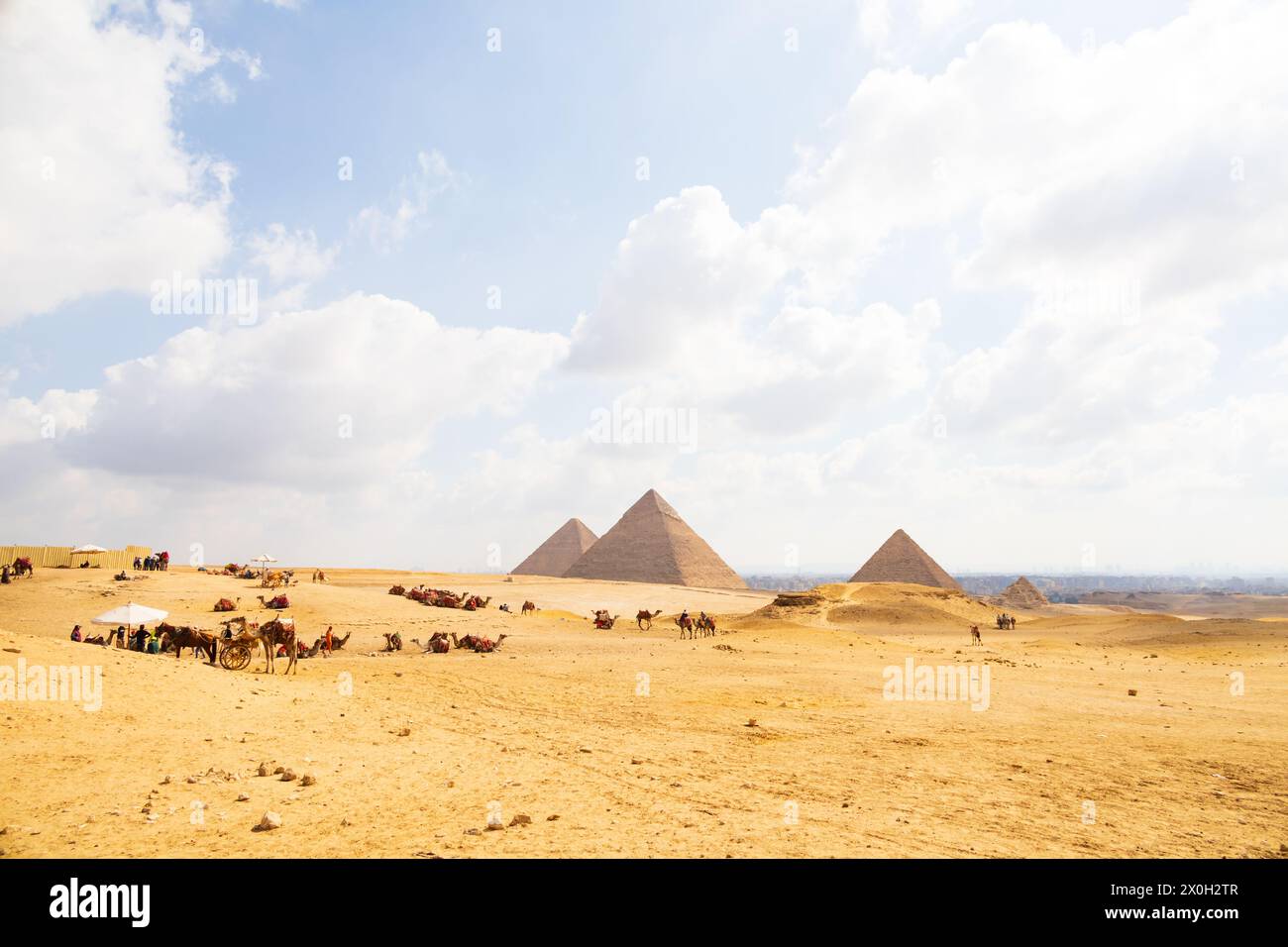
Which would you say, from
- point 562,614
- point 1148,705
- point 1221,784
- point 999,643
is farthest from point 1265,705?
point 562,614

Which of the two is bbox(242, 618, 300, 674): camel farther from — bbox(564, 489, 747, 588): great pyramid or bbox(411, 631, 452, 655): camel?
bbox(564, 489, 747, 588): great pyramid

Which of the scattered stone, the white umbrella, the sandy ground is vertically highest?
the white umbrella

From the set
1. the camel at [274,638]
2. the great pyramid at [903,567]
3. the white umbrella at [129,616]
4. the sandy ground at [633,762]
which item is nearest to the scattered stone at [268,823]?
the sandy ground at [633,762]

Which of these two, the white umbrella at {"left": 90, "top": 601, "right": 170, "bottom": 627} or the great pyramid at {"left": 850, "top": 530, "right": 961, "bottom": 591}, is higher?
the white umbrella at {"left": 90, "top": 601, "right": 170, "bottom": 627}

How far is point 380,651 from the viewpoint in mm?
25672

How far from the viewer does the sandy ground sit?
7.04m

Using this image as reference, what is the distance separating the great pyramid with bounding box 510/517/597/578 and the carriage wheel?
352ft

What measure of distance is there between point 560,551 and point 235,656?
11362 cm

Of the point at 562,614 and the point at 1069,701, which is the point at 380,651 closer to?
the point at 562,614

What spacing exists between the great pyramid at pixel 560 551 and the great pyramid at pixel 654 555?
49.7 feet

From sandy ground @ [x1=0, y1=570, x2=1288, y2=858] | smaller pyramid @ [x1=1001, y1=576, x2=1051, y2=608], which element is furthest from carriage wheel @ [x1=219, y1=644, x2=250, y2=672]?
smaller pyramid @ [x1=1001, y1=576, x2=1051, y2=608]

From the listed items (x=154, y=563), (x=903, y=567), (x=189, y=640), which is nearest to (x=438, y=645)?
(x=189, y=640)

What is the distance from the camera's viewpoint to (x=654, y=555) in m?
109
